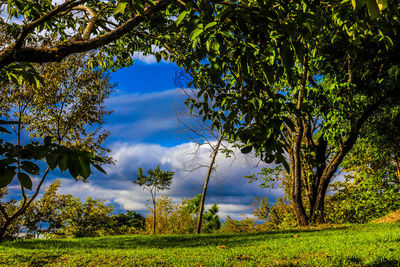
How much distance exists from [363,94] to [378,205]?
8.83 m

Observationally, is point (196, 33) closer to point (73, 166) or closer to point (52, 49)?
point (73, 166)

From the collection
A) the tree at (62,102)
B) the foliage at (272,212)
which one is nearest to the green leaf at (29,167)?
the tree at (62,102)

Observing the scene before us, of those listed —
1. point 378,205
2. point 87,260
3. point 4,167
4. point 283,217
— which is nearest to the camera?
point 4,167

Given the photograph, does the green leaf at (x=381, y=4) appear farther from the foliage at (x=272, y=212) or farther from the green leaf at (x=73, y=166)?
the foliage at (x=272, y=212)

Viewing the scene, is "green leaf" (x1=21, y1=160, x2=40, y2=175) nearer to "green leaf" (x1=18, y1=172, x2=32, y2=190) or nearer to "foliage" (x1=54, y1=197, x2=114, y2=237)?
"green leaf" (x1=18, y1=172, x2=32, y2=190)

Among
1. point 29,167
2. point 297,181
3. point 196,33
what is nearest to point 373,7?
point 196,33

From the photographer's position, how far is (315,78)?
1388 cm

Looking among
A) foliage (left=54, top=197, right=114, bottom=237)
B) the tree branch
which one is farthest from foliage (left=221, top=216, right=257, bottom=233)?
the tree branch

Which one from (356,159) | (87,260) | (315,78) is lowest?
(87,260)

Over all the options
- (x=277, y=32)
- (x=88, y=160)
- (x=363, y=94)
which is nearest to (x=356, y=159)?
(x=363, y=94)

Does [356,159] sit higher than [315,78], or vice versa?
[315,78]

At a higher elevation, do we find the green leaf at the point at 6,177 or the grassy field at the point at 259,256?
the green leaf at the point at 6,177

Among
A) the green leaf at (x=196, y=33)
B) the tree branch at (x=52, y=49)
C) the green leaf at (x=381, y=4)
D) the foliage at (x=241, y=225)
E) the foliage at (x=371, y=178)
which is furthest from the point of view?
the foliage at (x=241, y=225)

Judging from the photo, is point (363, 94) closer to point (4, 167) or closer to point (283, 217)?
point (283, 217)
